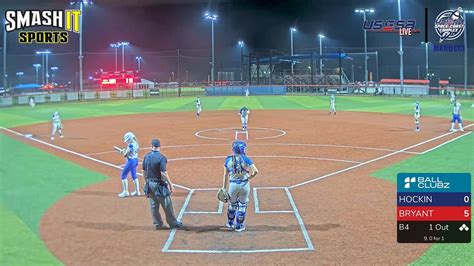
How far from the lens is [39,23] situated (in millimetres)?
11398

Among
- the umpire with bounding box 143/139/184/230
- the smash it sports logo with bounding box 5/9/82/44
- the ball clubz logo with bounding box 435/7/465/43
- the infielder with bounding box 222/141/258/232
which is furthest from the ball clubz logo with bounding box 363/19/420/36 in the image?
the smash it sports logo with bounding box 5/9/82/44

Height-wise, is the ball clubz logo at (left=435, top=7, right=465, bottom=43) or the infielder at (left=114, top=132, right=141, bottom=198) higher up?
the ball clubz logo at (left=435, top=7, right=465, bottom=43)

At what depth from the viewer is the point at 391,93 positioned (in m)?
78.8

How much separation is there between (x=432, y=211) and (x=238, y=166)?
4.44 m

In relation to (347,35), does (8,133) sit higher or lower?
lower

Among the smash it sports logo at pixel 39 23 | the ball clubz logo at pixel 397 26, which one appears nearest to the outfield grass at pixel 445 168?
the smash it sports logo at pixel 39 23

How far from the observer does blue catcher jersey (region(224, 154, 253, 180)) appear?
11430 millimetres

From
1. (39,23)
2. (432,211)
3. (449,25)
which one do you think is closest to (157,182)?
(39,23)

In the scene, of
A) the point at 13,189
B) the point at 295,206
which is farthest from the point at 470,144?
the point at 13,189

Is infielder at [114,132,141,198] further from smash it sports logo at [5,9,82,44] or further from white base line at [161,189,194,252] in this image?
smash it sports logo at [5,9,82,44]

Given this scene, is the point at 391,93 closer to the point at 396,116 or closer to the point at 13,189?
the point at 396,116

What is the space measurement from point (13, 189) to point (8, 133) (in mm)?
21393

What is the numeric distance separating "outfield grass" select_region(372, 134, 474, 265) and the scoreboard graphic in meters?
0.47

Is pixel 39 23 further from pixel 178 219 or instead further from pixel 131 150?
pixel 178 219
